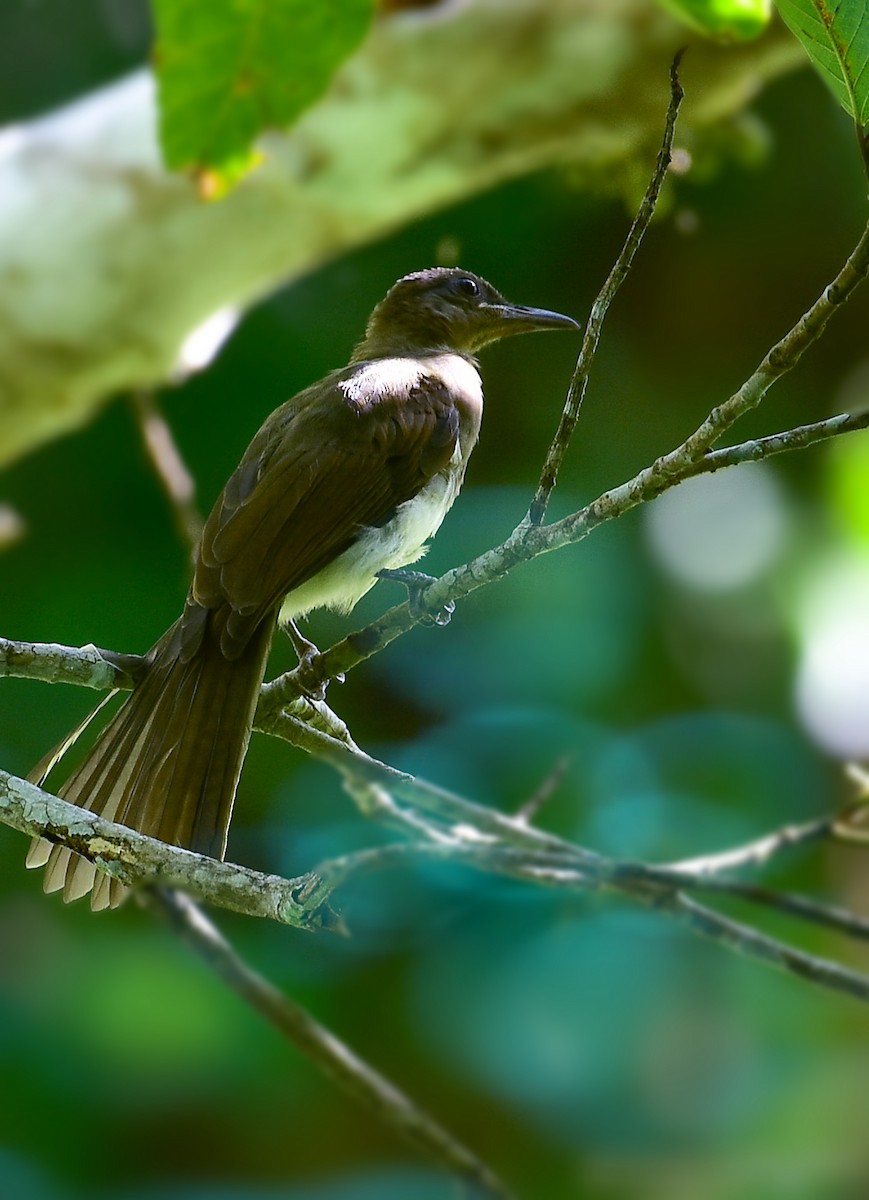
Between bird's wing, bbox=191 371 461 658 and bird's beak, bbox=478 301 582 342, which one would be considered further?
bird's beak, bbox=478 301 582 342

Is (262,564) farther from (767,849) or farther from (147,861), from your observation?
(767,849)

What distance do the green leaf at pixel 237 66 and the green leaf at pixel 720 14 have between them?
74 cm

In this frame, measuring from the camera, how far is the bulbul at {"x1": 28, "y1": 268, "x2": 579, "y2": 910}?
2.75m

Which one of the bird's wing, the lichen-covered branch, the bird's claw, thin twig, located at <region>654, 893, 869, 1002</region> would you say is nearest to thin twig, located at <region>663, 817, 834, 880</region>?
thin twig, located at <region>654, 893, 869, 1002</region>

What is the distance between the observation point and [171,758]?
2.79m

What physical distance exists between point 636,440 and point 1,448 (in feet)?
7.07

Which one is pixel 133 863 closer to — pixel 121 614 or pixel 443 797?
pixel 443 797

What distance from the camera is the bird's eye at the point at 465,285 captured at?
440 centimetres

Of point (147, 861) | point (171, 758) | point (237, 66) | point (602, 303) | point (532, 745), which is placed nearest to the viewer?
point (147, 861)

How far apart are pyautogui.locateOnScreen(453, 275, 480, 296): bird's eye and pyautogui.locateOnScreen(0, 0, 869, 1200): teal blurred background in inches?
13.8

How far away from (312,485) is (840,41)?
140cm

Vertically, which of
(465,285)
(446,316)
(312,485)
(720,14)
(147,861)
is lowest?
(147,861)

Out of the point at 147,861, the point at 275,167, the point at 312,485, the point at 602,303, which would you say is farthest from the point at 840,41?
the point at 275,167

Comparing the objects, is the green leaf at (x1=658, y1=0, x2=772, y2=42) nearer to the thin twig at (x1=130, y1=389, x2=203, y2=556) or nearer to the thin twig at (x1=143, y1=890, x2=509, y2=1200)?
the thin twig at (x1=130, y1=389, x2=203, y2=556)
